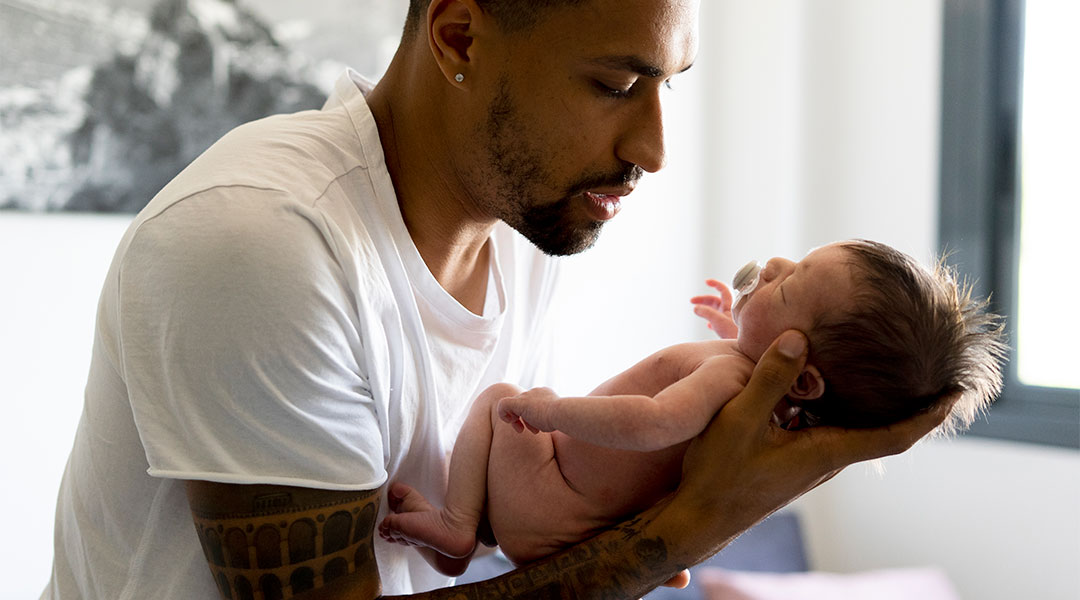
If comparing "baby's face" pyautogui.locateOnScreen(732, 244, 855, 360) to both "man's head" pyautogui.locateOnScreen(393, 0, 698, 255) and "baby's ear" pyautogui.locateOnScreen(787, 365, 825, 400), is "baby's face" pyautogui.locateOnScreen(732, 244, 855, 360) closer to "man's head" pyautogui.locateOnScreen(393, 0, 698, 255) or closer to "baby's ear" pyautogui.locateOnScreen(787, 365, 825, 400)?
"baby's ear" pyautogui.locateOnScreen(787, 365, 825, 400)

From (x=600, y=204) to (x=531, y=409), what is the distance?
0.33m

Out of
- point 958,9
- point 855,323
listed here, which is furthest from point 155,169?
point 958,9

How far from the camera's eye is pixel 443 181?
1322 millimetres

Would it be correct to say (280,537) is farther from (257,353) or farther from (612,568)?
(612,568)

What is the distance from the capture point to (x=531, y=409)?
3.90 feet

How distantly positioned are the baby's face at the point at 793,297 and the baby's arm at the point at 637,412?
0.29 feet

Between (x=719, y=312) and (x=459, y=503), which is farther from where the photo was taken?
(x=719, y=312)

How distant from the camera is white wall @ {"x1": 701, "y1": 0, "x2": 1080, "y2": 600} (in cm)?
282

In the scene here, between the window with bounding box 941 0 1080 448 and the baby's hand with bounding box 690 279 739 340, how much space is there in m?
1.75

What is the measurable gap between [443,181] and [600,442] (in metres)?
0.43

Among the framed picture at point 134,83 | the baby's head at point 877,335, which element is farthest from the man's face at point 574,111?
the framed picture at point 134,83

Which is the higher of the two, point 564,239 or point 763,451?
point 564,239

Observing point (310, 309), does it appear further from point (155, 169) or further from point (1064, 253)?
point (1064, 253)

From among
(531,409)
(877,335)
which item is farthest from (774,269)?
(531,409)
